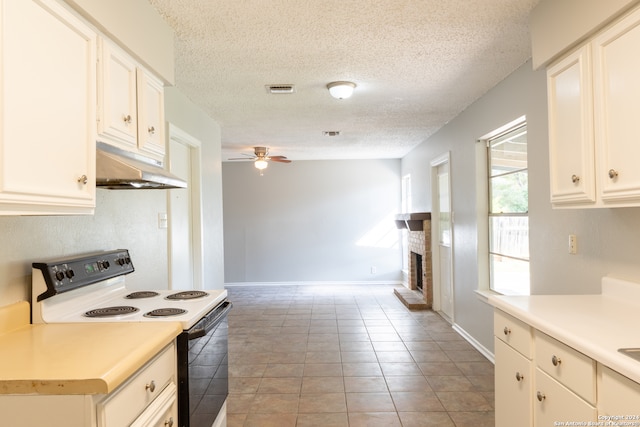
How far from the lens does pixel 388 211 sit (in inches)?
293

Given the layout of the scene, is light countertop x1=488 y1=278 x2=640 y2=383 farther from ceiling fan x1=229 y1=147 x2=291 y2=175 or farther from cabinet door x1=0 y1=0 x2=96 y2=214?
ceiling fan x1=229 y1=147 x2=291 y2=175

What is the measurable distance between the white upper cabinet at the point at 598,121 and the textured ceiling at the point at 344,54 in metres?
0.54

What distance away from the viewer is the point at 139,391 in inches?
49.7

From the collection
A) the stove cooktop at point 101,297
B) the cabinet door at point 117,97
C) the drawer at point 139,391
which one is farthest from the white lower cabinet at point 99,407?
the cabinet door at point 117,97

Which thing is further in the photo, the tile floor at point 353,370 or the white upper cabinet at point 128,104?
the tile floor at point 353,370

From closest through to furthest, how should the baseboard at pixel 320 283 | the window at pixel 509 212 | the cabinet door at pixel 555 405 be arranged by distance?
the cabinet door at pixel 555 405 → the window at pixel 509 212 → the baseboard at pixel 320 283

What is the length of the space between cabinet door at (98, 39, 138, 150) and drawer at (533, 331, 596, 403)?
6.35ft

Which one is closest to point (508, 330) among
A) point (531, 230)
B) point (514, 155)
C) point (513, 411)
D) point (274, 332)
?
point (513, 411)

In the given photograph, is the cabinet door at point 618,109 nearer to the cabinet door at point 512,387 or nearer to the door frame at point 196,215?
the cabinet door at point 512,387

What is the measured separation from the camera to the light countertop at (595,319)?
47.5 inches

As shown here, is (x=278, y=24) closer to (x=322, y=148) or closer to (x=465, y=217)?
(x=465, y=217)

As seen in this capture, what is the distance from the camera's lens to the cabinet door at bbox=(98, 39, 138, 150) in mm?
1563

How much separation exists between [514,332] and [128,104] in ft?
6.68

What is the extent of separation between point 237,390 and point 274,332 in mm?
1490
